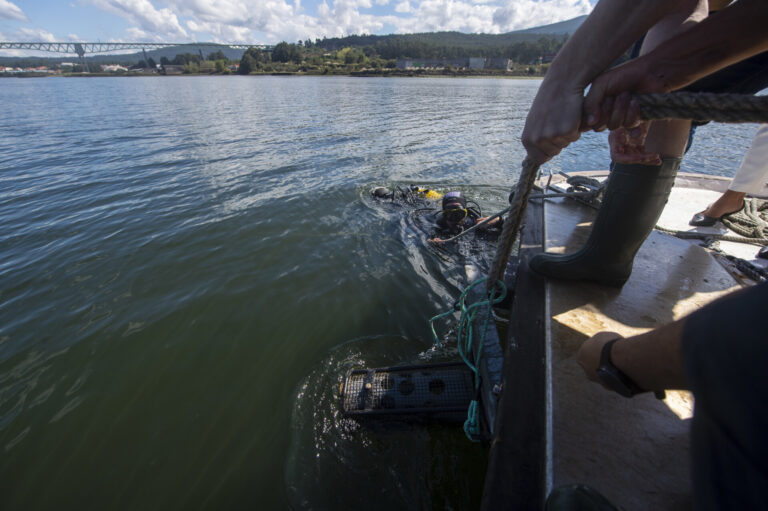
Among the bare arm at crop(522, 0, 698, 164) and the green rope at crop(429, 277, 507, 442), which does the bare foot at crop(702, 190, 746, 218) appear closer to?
the green rope at crop(429, 277, 507, 442)

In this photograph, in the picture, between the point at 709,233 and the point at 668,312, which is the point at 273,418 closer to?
the point at 668,312

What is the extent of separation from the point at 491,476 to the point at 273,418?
2.51 m

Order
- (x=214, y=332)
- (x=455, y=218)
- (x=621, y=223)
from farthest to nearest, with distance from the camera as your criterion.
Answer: (x=455, y=218), (x=214, y=332), (x=621, y=223)

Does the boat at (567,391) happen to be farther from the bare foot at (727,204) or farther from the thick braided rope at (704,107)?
the thick braided rope at (704,107)

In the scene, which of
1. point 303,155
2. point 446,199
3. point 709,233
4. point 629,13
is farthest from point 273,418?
point 303,155

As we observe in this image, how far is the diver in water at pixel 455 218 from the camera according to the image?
6539mm

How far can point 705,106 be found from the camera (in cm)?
123

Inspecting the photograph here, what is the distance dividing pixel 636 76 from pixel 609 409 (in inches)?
64.9

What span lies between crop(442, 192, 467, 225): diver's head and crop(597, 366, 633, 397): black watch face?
535 cm

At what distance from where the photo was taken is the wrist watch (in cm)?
127

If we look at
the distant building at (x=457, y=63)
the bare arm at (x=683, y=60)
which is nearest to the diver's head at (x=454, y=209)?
the bare arm at (x=683, y=60)

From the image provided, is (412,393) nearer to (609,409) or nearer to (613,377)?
(609,409)

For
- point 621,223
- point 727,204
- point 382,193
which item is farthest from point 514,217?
point 382,193

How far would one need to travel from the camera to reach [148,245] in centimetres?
650
